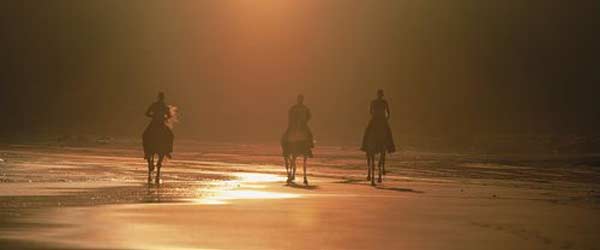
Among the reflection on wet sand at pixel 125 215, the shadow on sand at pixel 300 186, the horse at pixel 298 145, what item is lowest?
the reflection on wet sand at pixel 125 215

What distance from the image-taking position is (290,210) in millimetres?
20297

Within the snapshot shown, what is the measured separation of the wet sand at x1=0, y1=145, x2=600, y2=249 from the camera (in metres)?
15.5

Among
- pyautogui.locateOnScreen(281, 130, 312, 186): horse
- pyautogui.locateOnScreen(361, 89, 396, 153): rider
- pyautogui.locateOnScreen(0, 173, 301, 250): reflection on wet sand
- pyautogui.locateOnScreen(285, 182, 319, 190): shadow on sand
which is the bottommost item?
pyautogui.locateOnScreen(0, 173, 301, 250): reflection on wet sand

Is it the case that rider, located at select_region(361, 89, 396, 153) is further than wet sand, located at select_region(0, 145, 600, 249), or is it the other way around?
rider, located at select_region(361, 89, 396, 153)

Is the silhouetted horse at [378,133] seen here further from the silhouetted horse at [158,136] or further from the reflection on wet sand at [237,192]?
the silhouetted horse at [158,136]

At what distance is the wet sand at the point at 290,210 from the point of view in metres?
15.5

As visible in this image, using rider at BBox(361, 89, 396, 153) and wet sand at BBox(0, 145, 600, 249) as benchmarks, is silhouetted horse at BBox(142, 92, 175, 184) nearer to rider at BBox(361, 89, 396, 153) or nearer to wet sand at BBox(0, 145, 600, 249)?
wet sand at BBox(0, 145, 600, 249)

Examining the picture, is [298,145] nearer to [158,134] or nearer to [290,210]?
[158,134]

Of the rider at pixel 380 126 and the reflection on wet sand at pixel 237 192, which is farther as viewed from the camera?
the rider at pixel 380 126

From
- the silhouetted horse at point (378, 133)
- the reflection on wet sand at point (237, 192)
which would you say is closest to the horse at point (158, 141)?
the reflection on wet sand at point (237, 192)

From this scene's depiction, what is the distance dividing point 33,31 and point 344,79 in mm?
51151

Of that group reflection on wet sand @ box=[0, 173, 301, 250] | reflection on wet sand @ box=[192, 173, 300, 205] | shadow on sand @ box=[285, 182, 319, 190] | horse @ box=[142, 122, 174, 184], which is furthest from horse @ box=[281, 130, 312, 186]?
horse @ box=[142, 122, 174, 184]

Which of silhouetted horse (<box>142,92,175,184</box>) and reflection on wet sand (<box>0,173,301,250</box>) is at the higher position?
silhouetted horse (<box>142,92,175,184</box>)

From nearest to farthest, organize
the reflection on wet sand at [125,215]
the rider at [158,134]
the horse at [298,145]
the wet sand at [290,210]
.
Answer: the reflection on wet sand at [125,215] → the wet sand at [290,210] → the rider at [158,134] → the horse at [298,145]
